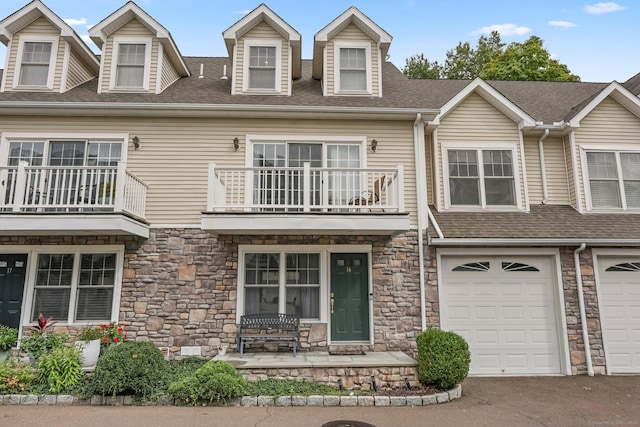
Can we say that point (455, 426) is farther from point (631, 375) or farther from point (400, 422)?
point (631, 375)

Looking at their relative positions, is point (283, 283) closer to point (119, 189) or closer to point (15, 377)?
point (119, 189)

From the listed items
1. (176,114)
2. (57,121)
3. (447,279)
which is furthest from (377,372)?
(57,121)

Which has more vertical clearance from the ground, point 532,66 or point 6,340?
point 532,66

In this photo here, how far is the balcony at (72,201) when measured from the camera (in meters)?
6.83

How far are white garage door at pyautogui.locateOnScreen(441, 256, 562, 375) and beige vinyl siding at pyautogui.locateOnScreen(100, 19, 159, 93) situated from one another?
830 centimetres

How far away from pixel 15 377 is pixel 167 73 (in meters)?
7.32

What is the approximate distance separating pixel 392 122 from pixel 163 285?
6201 mm

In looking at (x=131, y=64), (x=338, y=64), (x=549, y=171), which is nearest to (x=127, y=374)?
(x=131, y=64)

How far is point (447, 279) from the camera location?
818 centimetres

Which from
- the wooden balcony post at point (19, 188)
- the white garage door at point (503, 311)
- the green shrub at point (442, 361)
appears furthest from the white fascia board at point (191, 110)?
the green shrub at point (442, 361)

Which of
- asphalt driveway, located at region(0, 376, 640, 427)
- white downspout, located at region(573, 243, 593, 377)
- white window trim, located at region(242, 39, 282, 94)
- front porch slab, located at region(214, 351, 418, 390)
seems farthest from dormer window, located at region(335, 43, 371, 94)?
asphalt driveway, located at region(0, 376, 640, 427)

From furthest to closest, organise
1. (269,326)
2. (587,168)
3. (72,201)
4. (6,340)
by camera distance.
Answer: (587,168) → (72,201) → (269,326) → (6,340)

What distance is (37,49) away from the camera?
29.7ft

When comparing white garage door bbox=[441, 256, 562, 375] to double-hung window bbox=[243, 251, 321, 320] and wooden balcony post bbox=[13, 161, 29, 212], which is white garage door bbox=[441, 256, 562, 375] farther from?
wooden balcony post bbox=[13, 161, 29, 212]
